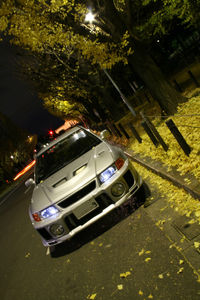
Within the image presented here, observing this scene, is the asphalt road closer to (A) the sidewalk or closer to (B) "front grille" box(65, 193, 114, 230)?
(A) the sidewalk

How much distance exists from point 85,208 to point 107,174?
692 mm

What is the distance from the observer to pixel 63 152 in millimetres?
5469

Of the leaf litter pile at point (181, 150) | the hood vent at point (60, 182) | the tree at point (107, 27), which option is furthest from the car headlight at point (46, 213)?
the tree at point (107, 27)

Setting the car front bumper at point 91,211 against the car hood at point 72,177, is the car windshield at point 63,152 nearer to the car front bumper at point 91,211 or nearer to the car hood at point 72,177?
the car hood at point 72,177

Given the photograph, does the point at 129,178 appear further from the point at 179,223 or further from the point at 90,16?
the point at 90,16

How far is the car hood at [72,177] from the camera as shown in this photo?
4.08 metres

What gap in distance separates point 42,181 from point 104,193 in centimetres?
165

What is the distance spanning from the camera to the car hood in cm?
408

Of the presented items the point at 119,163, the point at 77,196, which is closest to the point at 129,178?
the point at 119,163

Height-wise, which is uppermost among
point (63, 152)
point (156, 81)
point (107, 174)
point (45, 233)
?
point (156, 81)

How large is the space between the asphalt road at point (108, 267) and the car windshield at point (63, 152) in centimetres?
149

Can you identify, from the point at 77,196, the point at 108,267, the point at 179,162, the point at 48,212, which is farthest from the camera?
the point at 179,162

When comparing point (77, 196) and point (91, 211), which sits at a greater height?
point (77, 196)

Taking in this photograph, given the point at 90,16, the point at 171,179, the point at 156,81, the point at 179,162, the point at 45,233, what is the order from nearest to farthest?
the point at 45,233 < the point at 171,179 < the point at 179,162 < the point at 90,16 < the point at 156,81
